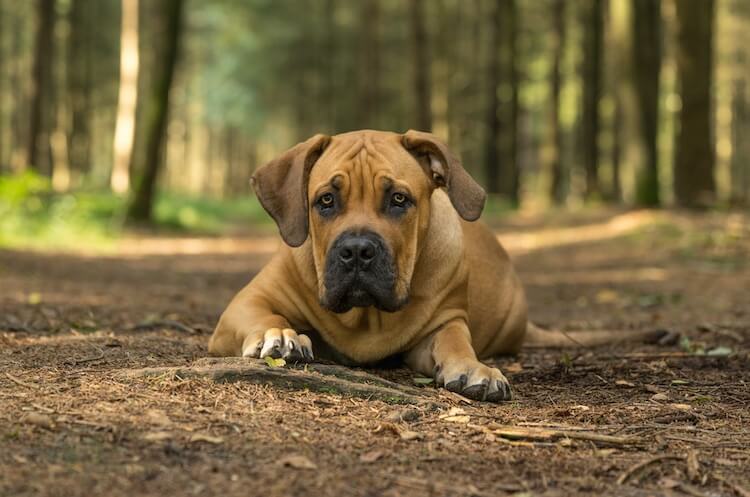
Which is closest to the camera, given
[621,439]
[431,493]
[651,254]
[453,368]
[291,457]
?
[431,493]

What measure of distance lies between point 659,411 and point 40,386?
108 inches

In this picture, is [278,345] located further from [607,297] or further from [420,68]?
[420,68]

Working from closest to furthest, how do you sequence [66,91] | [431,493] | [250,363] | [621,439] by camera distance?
[431,493] → [621,439] → [250,363] → [66,91]

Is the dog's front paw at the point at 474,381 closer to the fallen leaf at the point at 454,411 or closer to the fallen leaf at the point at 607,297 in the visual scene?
the fallen leaf at the point at 454,411

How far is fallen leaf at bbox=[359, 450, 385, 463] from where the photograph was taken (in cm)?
329

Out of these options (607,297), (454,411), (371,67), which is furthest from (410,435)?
(371,67)

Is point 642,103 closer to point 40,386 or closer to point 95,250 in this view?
point 95,250

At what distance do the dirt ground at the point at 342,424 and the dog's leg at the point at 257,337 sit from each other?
0.68 ft

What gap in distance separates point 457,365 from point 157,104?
13953 mm

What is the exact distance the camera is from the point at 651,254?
42.5ft

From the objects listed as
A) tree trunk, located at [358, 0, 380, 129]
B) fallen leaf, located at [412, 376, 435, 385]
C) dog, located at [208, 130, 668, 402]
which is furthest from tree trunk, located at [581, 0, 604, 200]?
fallen leaf, located at [412, 376, 435, 385]

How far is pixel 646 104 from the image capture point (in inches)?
717

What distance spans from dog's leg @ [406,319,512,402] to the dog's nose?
669 millimetres

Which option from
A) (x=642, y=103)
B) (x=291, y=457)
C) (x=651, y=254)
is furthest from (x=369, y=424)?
(x=642, y=103)
